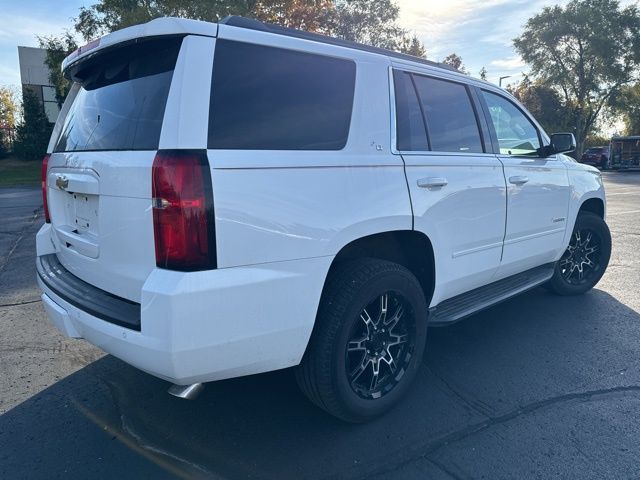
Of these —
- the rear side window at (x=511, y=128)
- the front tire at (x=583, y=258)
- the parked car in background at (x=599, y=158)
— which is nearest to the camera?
the rear side window at (x=511, y=128)

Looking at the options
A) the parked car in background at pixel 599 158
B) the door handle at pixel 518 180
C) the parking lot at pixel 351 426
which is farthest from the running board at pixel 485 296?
the parked car in background at pixel 599 158

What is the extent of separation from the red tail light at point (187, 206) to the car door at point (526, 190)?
2534 millimetres

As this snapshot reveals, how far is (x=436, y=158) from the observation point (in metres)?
3.19

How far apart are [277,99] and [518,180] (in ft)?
7.44

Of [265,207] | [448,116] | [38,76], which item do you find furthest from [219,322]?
[38,76]

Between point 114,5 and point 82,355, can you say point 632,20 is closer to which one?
point 114,5

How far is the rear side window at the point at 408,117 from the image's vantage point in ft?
10.0

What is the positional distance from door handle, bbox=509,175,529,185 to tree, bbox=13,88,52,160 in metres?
32.0

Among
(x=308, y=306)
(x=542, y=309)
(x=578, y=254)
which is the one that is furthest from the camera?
(x=578, y=254)

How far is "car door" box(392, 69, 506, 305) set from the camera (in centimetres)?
307

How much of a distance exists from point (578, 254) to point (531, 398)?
8.35ft

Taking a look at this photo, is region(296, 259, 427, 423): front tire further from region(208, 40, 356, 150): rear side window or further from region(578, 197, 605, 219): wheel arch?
region(578, 197, 605, 219): wheel arch

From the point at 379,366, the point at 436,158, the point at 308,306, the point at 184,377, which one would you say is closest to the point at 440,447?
the point at 379,366

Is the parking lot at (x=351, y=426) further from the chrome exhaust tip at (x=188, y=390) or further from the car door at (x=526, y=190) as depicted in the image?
the car door at (x=526, y=190)
